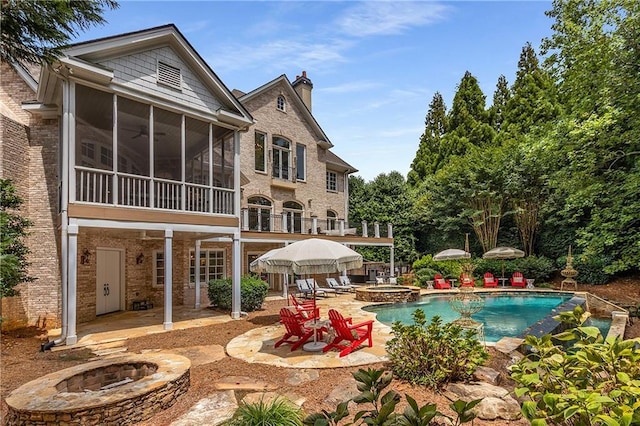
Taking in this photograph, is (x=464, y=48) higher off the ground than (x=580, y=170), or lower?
higher

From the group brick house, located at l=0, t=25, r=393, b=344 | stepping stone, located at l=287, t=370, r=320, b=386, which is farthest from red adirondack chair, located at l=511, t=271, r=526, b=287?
stepping stone, located at l=287, t=370, r=320, b=386

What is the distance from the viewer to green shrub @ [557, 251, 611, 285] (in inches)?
727

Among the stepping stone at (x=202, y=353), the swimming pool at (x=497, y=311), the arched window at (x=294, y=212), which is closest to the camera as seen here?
the stepping stone at (x=202, y=353)

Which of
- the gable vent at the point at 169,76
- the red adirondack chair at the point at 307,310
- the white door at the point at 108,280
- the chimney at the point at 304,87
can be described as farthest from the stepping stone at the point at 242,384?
the chimney at the point at 304,87

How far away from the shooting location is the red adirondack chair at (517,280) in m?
19.9

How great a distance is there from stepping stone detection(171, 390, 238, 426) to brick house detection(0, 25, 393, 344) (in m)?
5.27

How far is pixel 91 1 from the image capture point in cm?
472

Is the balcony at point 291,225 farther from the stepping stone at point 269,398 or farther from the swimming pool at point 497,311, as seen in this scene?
the stepping stone at point 269,398

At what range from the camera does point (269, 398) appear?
5.17 m

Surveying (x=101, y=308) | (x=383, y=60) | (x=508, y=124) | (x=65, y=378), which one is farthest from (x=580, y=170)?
(x=508, y=124)

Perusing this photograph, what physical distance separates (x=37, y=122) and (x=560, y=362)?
552 inches

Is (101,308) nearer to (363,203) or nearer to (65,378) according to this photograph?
(65,378)

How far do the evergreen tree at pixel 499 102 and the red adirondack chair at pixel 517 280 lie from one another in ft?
60.9

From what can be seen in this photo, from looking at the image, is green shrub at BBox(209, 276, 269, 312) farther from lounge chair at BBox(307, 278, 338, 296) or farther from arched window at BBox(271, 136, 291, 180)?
arched window at BBox(271, 136, 291, 180)
